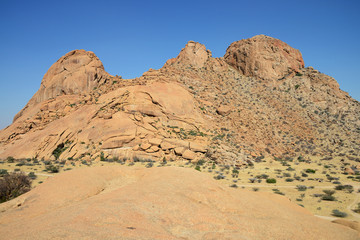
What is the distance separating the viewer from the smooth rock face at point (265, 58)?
193ft

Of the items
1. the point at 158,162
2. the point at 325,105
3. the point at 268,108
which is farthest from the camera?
the point at 325,105

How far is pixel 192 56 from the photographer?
182 ft

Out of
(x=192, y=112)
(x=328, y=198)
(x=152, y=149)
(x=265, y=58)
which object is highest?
(x=265, y=58)

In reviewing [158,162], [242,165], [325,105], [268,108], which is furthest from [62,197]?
[325,105]

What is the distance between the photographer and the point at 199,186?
985 cm

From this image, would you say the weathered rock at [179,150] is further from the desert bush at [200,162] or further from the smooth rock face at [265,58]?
the smooth rock face at [265,58]

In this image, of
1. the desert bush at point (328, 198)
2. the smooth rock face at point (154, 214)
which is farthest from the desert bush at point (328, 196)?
the smooth rock face at point (154, 214)

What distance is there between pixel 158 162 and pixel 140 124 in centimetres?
712

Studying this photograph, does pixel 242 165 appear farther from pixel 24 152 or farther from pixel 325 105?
pixel 325 105

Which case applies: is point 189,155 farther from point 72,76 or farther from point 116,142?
point 72,76

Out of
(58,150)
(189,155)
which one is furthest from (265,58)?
(58,150)

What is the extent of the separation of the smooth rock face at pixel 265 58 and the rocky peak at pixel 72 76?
37.9 metres

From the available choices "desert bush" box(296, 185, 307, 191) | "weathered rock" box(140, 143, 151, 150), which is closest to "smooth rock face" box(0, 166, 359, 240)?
"desert bush" box(296, 185, 307, 191)

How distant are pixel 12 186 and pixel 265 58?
60969mm
